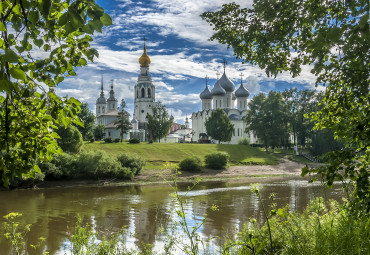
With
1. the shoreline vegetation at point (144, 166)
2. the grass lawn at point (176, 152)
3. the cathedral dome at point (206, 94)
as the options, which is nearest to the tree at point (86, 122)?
the grass lawn at point (176, 152)

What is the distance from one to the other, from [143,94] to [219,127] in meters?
30.5

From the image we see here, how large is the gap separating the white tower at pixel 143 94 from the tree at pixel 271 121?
3406 centimetres

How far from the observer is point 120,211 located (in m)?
17.5

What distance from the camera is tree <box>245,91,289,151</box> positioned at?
178ft

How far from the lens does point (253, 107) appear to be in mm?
59344

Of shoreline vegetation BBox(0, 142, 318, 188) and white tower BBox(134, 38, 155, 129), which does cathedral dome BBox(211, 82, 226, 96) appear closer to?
white tower BBox(134, 38, 155, 129)

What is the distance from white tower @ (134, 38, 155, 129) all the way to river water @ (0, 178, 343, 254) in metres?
59.3

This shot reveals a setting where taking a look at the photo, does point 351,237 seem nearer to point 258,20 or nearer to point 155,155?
point 258,20

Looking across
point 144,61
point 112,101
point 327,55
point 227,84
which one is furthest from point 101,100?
point 327,55

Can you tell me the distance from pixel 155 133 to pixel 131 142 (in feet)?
30.4

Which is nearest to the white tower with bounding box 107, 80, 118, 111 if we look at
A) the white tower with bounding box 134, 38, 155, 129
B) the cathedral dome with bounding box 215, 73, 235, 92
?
the white tower with bounding box 134, 38, 155, 129

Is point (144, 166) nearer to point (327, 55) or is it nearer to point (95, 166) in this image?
point (95, 166)

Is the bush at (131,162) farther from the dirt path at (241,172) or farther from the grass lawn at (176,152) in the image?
the grass lawn at (176,152)

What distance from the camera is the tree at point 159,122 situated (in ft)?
197
